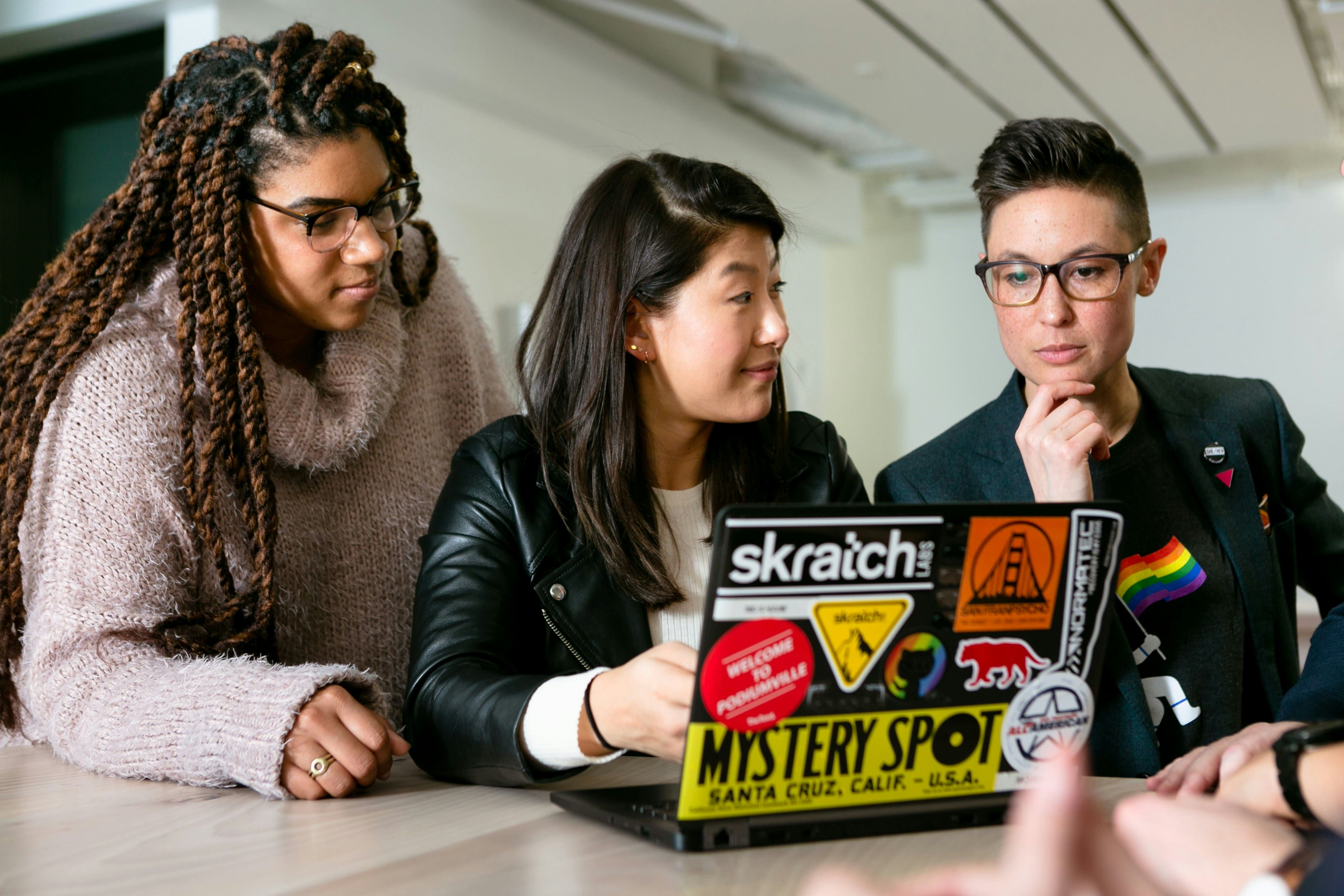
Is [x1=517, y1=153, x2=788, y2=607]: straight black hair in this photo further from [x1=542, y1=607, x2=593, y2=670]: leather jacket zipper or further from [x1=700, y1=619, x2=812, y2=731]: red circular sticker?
[x1=700, y1=619, x2=812, y2=731]: red circular sticker

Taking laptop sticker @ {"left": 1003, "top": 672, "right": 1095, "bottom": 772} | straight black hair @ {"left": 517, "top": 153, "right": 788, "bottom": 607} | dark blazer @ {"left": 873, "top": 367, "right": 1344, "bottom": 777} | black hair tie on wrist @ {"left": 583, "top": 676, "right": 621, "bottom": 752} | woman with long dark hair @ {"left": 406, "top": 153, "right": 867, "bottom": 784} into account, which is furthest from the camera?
dark blazer @ {"left": 873, "top": 367, "right": 1344, "bottom": 777}

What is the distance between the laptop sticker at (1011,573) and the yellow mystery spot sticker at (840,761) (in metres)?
0.07

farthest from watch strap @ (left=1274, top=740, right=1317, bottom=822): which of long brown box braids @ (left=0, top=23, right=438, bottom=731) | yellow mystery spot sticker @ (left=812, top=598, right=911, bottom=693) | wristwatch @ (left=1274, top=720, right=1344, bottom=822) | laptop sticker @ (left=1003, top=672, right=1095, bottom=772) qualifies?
long brown box braids @ (left=0, top=23, right=438, bottom=731)

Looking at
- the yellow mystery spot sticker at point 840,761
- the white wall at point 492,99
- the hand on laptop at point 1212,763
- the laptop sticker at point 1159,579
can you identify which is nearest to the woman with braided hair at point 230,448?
the yellow mystery spot sticker at point 840,761

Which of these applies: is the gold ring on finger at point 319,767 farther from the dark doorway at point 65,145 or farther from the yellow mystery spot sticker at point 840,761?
the dark doorway at point 65,145

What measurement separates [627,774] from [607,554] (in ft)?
1.06

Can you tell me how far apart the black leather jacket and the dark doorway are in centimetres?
247

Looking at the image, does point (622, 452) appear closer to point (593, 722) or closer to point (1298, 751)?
point (593, 722)

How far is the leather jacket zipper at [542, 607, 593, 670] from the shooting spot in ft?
4.47

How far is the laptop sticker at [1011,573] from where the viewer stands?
2.81ft

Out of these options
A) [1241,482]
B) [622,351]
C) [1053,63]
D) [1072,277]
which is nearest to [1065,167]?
[1072,277]

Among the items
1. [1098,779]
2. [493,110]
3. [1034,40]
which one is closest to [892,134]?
[1034,40]

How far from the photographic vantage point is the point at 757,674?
0.81 metres

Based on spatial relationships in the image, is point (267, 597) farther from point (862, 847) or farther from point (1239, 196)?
point (1239, 196)
